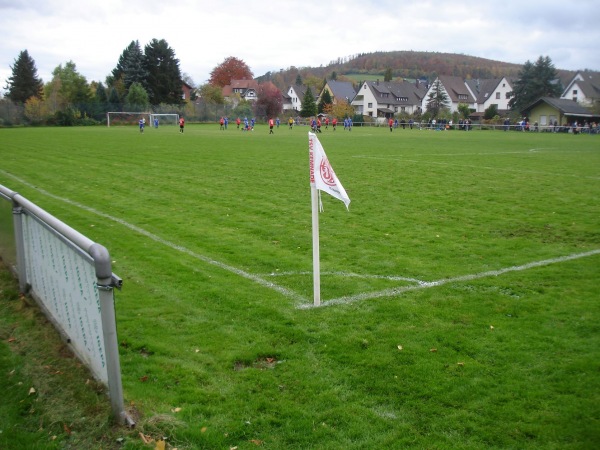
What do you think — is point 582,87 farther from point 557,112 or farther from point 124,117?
point 124,117

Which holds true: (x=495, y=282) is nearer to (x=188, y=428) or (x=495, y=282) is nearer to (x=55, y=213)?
(x=188, y=428)

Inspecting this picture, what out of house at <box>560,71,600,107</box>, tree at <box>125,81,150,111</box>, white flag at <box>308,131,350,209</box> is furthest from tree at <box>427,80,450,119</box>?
white flag at <box>308,131,350,209</box>

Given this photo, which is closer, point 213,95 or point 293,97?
point 213,95

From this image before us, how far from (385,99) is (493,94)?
23237 mm

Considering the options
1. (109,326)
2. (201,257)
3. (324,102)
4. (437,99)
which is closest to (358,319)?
(109,326)

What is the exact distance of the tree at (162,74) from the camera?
88312mm

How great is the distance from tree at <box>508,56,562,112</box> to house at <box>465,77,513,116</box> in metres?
27.5

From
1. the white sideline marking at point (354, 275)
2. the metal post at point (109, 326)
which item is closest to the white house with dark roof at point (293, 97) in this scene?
the white sideline marking at point (354, 275)

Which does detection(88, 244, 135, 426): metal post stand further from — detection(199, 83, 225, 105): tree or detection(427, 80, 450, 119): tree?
detection(427, 80, 450, 119): tree

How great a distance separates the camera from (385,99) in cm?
11994

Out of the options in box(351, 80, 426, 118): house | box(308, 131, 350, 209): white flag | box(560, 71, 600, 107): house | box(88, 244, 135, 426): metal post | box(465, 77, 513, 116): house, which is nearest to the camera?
box(88, 244, 135, 426): metal post

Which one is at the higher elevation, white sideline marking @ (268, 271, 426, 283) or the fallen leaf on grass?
white sideline marking @ (268, 271, 426, 283)

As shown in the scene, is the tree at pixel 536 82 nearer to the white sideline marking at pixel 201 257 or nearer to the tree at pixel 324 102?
the tree at pixel 324 102

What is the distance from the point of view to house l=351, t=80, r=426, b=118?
4685 inches
